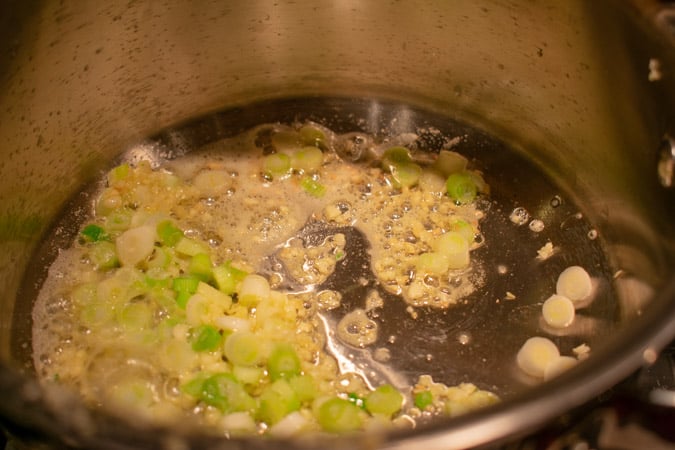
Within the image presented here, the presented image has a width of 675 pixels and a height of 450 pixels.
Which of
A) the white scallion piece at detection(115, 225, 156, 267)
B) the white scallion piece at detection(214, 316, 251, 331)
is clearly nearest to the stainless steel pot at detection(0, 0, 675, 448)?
the white scallion piece at detection(115, 225, 156, 267)

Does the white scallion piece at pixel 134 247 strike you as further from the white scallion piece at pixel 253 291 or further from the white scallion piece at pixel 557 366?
the white scallion piece at pixel 557 366

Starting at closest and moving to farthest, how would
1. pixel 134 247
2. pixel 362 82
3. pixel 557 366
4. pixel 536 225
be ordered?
pixel 557 366 → pixel 134 247 → pixel 536 225 → pixel 362 82

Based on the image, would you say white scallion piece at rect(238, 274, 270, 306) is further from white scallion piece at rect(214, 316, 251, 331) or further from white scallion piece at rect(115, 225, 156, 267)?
white scallion piece at rect(115, 225, 156, 267)

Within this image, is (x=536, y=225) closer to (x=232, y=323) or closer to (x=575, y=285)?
(x=575, y=285)

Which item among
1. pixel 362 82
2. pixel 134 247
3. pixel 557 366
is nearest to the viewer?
pixel 557 366

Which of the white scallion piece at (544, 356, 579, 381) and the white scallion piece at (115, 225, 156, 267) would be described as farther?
the white scallion piece at (115, 225, 156, 267)

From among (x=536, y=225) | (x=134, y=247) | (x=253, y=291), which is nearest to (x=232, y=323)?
(x=253, y=291)

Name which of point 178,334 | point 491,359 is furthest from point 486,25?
point 178,334
